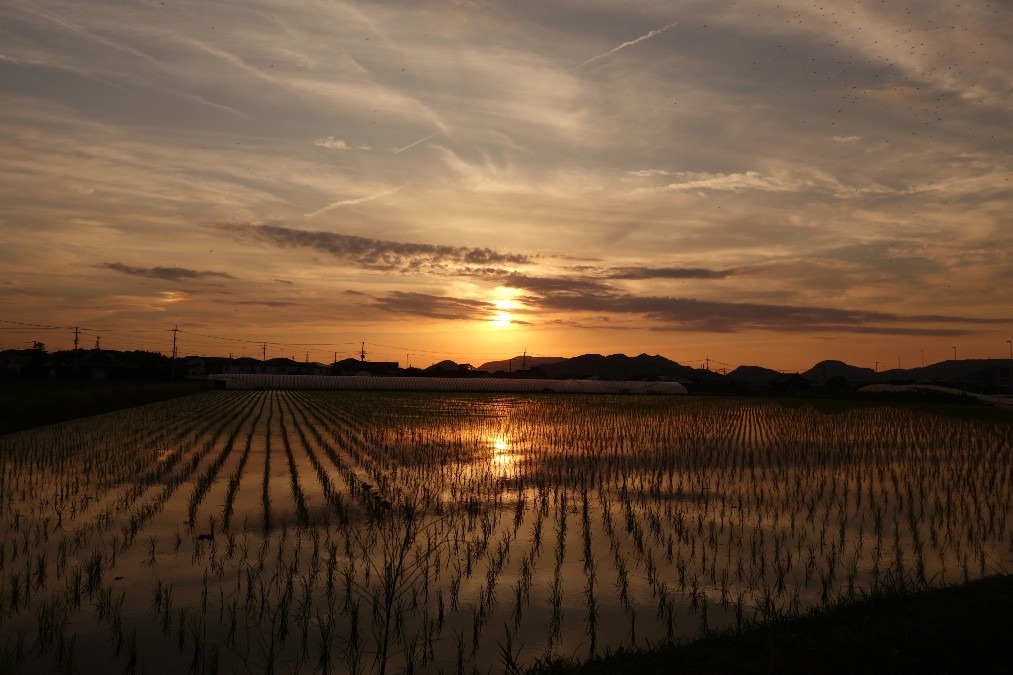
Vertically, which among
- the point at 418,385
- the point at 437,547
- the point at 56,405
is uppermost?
the point at 418,385

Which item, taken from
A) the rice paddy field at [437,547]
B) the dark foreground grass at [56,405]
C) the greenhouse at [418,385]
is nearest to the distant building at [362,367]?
the greenhouse at [418,385]

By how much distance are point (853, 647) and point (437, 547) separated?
4417mm

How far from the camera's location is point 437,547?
8.23 meters

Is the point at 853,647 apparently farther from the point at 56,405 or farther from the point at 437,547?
the point at 56,405

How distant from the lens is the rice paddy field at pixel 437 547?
5.63 meters

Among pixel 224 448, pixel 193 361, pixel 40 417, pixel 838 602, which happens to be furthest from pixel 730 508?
pixel 193 361

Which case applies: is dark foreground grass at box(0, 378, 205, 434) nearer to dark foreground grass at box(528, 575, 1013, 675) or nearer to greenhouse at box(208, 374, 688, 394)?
dark foreground grass at box(528, 575, 1013, 675)

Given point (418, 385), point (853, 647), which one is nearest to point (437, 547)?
point (853, 647)

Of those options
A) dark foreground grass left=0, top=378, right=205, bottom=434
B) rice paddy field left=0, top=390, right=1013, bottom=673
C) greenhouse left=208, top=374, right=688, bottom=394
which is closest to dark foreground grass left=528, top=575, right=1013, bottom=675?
rice paddy field left=0, top=390, right=1013, bottom=673

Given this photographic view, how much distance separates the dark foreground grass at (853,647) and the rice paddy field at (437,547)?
566mm

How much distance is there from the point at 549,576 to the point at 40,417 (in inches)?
957

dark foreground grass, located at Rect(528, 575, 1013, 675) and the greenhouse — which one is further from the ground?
the greenhouse

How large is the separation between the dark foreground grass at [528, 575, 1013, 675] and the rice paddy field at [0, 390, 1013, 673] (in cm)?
57

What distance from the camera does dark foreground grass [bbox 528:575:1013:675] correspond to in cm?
484
